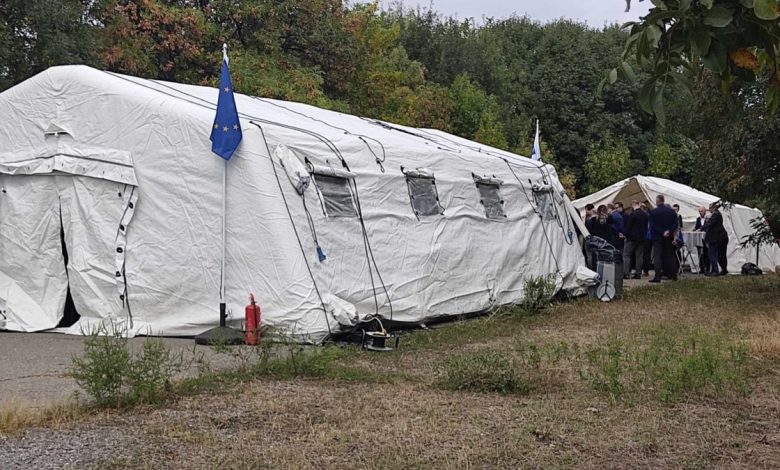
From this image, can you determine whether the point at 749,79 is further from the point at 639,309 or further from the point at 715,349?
the point at 639,309

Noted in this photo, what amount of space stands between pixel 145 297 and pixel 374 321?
2.62 meters

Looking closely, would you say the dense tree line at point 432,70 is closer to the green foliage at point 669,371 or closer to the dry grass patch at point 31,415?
the green foliage at point 669,371

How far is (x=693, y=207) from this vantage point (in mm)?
23312

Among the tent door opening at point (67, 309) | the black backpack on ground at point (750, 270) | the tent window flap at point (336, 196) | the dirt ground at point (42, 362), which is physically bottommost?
the dirt ground at point (42, 362)

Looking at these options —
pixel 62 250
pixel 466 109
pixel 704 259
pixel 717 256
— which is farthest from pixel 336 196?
pixel 466 109

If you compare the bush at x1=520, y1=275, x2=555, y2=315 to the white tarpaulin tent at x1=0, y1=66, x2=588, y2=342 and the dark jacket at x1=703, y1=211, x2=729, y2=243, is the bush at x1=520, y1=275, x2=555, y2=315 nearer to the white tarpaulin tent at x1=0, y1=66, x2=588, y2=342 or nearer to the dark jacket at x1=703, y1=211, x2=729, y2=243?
the white tarpaulin tent at x1=0, y1=66, x2=588, y2=342

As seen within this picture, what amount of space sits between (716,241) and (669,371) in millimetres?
14442

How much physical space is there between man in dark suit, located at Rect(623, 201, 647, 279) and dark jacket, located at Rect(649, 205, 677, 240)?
632 mm

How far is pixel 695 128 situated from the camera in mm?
14055

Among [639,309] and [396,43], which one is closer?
[639,309]

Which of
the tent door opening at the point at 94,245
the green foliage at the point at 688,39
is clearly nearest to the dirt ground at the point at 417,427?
the green foliage at the point at 688,39

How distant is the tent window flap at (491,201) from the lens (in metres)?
13.5

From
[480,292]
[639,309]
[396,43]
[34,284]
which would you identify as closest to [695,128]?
[639,309]

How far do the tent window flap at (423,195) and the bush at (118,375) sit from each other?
225 inches
